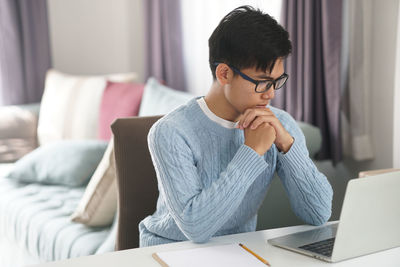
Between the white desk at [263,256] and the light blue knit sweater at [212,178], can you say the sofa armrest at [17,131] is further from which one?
the white desk at [263,256]

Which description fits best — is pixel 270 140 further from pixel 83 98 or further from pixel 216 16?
pixel 83 98

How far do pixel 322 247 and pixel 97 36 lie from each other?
9.86 feet

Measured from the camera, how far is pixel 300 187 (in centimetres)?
131

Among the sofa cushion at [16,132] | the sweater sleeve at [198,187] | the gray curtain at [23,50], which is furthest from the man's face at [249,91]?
the gray curtain at [23,50]

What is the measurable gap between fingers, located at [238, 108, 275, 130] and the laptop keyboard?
0.99ft

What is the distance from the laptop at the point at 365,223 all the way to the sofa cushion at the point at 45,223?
1.04 meters

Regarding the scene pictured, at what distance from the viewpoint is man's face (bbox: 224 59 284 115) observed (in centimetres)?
121

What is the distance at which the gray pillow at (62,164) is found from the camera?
2521mm

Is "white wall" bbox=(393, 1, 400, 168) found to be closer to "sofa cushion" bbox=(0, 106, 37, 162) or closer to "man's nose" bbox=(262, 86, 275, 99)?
"man's nose" bbox=(262, 86, 275, 99)

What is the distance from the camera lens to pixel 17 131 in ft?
10.5

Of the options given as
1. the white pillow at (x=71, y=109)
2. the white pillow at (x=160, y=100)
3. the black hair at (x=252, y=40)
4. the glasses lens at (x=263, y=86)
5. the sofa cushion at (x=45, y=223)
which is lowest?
the sofa cushion at (x=45, y=223)

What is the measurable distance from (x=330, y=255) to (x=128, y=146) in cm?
74

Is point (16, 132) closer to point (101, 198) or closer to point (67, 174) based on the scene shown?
point (67, 174)

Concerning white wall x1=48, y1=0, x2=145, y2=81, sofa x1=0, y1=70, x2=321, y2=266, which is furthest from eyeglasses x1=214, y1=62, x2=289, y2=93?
white wall x1=48, y1=0, x2=145, y2=81
